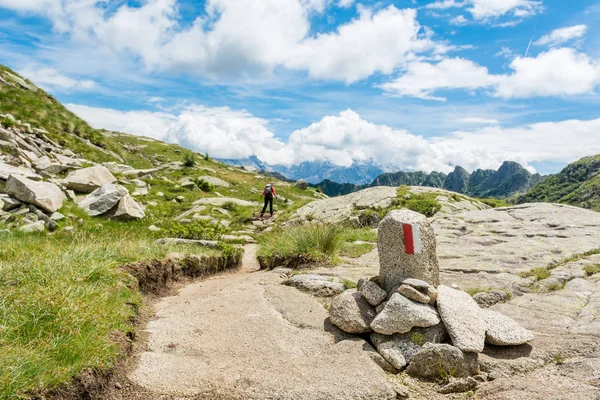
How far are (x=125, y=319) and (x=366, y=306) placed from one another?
5.34 metres

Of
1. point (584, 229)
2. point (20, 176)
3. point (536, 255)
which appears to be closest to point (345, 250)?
point (536, 255)

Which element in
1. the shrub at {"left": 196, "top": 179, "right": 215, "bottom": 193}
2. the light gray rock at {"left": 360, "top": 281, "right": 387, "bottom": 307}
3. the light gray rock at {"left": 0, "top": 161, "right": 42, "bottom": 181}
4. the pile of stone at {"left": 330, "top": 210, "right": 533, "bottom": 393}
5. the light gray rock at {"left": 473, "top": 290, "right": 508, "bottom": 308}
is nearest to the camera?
the pile of stone at {"left": 330, "top": 210, "right": 533, "bottom": 393}

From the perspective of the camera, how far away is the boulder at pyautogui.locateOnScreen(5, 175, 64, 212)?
55.0ft

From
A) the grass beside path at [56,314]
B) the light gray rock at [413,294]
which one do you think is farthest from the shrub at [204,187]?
the light gray rock at [413,294]

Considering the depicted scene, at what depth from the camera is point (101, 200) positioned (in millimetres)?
20141

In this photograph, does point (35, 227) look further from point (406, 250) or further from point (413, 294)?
point (413, 294)

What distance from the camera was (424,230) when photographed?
9.16 meters

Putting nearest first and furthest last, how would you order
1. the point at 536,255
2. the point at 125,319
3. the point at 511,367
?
1. the point at 511,367
2. the point at 125,319
3. the point at 536,255

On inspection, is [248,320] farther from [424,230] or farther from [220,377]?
[424,230]

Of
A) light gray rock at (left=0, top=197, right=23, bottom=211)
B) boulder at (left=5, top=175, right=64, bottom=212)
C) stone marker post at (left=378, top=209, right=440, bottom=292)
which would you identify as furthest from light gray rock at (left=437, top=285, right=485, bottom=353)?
light gray rock at (left=0, top=197, right=23, bottom=211)

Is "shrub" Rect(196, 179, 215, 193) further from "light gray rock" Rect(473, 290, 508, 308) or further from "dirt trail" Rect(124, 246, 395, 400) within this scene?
"light gray rock" Rect(473, 290, 508, 308)

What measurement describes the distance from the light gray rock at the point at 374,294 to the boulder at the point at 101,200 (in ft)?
53.1

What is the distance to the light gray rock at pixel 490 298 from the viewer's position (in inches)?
387

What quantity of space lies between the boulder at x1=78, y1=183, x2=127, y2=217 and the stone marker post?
53.5ft
